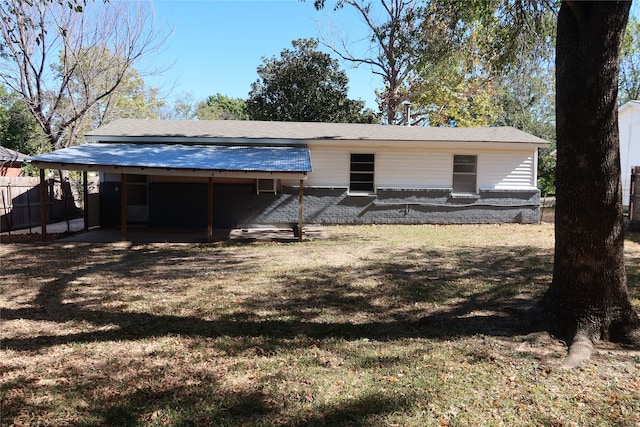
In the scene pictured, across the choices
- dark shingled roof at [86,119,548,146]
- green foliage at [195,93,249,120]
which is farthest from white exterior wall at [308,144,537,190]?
green foliage at [195,93,249,120]

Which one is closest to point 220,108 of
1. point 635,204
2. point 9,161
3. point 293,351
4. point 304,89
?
point 304,89

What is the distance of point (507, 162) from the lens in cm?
1589

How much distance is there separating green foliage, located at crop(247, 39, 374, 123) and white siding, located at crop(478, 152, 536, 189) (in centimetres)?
1211

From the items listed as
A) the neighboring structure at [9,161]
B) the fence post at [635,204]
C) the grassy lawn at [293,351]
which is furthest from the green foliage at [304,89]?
the grassy lawn at [293,351]

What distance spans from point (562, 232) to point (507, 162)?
12.6 m

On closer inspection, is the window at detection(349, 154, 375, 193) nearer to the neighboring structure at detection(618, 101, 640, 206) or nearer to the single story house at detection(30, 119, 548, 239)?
the single story house at detection(30, 119, 548, 239)

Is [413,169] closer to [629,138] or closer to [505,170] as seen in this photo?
[505,170]

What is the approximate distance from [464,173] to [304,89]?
13260mm

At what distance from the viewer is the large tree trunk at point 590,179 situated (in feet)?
13.2

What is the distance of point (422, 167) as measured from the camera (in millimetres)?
15594

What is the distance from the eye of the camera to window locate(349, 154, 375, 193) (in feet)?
50.8

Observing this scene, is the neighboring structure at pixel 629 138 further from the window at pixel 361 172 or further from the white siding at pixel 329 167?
the white siding at pixel 329 167

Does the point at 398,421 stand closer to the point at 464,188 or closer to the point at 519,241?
the point at 519,241

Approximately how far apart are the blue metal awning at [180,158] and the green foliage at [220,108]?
38.6 meters
